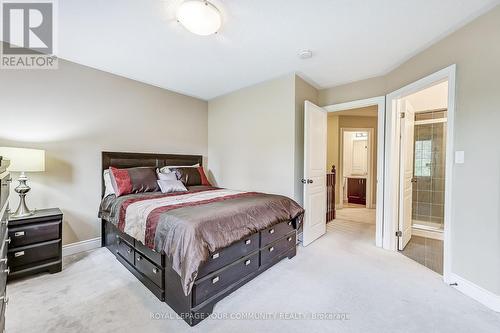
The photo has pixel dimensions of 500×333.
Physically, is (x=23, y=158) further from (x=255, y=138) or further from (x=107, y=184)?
(x=255, y=138)

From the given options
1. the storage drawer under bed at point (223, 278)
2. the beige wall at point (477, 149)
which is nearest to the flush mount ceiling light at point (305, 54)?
the beige wall at point (477, 149)

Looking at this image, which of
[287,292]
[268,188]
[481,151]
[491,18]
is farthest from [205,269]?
[491,18]

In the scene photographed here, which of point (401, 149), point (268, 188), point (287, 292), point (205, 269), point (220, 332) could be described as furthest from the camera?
point (268, 188)

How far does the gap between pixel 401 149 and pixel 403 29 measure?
153cm

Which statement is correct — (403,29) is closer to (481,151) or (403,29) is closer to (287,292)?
(481,151)

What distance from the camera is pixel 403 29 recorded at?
2.09 meters

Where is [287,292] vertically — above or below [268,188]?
below

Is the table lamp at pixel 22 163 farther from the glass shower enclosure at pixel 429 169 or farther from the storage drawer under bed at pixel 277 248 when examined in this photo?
the glass shower enclosure at pixel 429 169

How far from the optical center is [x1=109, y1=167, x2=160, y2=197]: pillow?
2.78 metres

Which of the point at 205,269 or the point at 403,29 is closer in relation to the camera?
the point at 205,269

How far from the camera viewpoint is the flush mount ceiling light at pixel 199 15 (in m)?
1.71

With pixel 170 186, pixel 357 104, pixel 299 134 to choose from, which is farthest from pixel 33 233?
pixel 357 104

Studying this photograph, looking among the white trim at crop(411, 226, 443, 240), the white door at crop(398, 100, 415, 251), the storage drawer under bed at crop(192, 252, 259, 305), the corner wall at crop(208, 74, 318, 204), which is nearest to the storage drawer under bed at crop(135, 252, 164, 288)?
the storage drawer under bed at crop(192, 252, 259, 305)

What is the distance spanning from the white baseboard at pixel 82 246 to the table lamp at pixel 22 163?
674 mm
